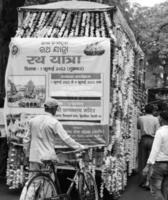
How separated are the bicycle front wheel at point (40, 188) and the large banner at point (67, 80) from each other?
6.81 ft

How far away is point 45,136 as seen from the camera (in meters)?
7.17

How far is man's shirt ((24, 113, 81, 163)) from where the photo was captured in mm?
7133

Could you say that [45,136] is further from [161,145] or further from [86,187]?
[161,145]

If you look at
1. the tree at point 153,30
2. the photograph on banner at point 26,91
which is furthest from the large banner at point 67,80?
the tree at point 153,30

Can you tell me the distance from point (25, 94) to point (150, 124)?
3.21m

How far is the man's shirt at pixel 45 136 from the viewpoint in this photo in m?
7.13

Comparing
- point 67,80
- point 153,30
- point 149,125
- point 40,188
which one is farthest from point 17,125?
point 153,30

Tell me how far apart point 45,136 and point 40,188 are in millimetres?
705

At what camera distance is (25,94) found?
9.36 metres

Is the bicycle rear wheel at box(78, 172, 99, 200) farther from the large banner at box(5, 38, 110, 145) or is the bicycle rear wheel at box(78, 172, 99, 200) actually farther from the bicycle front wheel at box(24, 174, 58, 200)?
the large banner at box(5, 38, 110, 145)

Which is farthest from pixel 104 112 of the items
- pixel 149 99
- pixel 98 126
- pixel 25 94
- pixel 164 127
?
pixel 149 99

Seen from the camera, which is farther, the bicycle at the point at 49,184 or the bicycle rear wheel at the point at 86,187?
the bicycle rear wheel at the point at 86,187

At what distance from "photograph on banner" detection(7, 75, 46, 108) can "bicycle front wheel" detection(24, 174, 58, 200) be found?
242 cm

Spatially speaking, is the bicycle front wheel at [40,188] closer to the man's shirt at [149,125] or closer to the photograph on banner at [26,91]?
the photograph on banner at [26,91]
